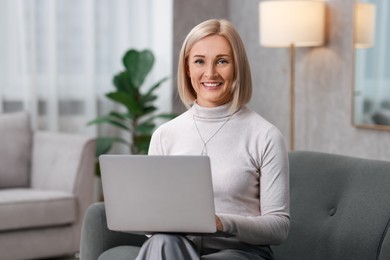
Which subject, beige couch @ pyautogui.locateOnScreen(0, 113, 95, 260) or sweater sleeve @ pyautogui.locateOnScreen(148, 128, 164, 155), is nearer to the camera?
sweater sleeve @ pyautogui.locateOnScreen(148, 128, 164, 155)

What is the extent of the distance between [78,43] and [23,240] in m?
1.66

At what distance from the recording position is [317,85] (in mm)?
4465

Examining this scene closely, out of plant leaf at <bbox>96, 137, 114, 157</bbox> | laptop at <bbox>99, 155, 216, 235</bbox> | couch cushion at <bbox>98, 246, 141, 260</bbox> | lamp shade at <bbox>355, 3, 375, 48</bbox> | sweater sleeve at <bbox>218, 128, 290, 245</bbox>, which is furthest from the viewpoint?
plant leaf at <bbox>96, 137, 114, 157</bbox>

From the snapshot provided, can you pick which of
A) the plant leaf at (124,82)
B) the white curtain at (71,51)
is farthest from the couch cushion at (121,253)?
the white curtain at (71,51)

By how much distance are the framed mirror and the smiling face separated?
71.1 inches

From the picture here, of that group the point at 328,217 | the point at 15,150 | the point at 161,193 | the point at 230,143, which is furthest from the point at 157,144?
the point at 15,150

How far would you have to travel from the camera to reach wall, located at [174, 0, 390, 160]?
419 cm

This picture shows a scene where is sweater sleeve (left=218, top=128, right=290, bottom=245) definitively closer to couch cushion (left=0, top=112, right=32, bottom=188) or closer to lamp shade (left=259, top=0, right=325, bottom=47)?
lamp shade (left=259, top=0, right=325, bottom=47)

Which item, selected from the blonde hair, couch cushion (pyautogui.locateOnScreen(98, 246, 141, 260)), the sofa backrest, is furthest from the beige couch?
the blonde hair

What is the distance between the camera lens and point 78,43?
16.8ft

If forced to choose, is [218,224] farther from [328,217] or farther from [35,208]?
[35,208]

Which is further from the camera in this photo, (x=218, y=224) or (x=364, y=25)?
(x=364, y=25)

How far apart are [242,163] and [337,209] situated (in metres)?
0.36

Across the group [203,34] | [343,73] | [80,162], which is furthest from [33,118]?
[203,34]
